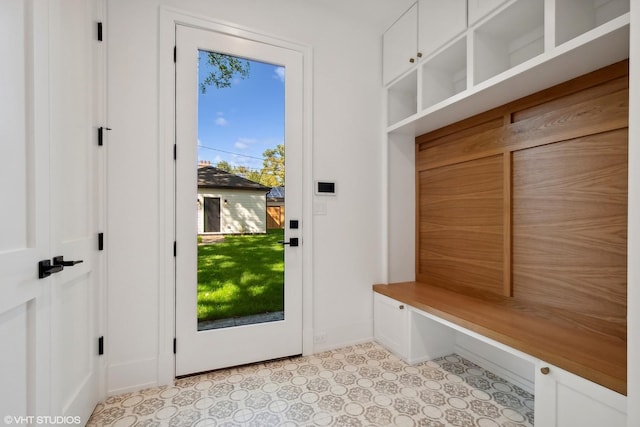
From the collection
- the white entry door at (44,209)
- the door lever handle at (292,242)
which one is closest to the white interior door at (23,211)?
the white entry door at (44,209)

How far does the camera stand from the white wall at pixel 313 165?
1937 millimetres

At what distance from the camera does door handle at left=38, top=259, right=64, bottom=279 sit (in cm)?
114

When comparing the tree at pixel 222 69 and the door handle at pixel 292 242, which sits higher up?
the tree at pixel 222 69

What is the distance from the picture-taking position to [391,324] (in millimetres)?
2504

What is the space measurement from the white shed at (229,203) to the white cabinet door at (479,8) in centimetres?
179

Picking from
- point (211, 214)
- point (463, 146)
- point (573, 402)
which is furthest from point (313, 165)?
point (573, 402)

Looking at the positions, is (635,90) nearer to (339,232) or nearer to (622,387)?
(622,387)

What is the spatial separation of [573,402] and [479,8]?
2.15 metres

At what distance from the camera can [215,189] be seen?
2201 millimetres

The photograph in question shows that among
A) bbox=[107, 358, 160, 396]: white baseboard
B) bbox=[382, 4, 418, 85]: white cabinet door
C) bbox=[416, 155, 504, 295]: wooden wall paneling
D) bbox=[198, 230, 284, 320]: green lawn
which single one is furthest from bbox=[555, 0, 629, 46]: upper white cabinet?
bbox=[107, 358, 160, 396]: white baseboard

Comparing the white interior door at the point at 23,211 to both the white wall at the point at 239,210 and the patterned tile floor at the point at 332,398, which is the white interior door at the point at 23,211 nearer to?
the patterned tile floor at the point at 332,398

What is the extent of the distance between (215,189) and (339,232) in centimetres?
108

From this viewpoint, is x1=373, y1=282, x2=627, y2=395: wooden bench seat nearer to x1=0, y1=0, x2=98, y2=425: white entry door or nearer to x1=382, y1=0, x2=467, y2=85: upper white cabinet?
x1=382, y1=0, x2=467, y2=85: upper white cabinet

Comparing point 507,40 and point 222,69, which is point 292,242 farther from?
point 507,40
